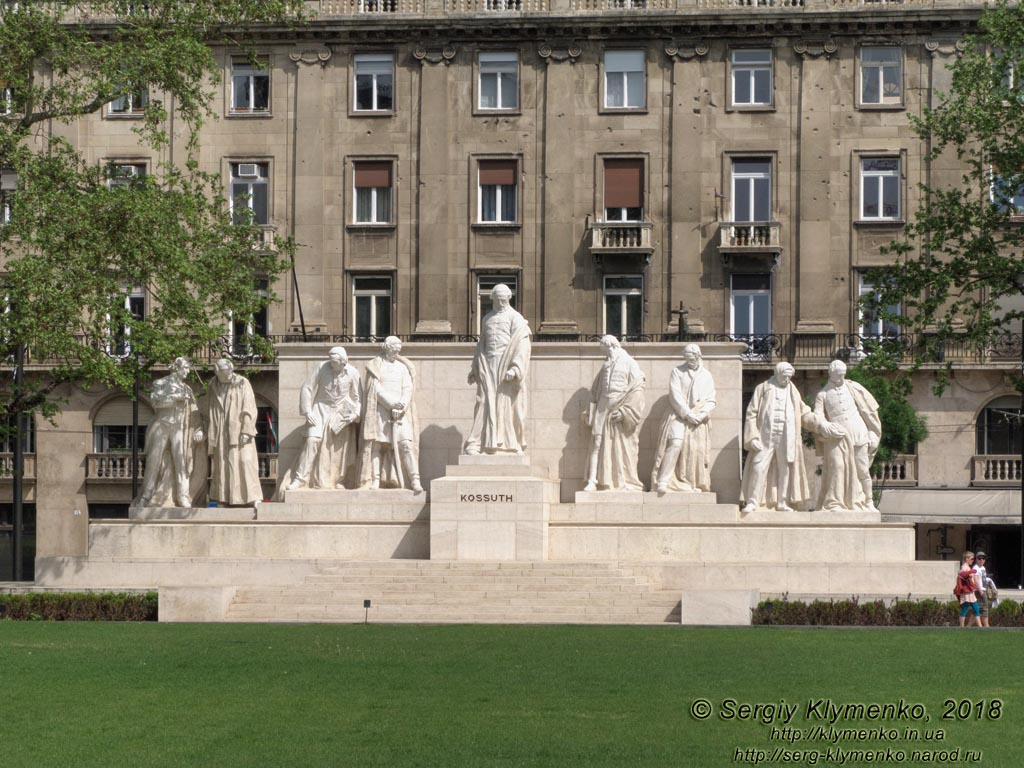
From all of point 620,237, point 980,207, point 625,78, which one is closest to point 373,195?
point 620,237

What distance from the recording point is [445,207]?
60.5 m

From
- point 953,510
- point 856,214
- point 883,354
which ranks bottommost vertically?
point 953,510

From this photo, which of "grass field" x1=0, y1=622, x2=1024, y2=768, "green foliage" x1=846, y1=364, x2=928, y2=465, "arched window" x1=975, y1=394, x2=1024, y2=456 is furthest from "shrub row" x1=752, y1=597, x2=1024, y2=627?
"arched window" x1=975, y1=394, x2=1024, y2=456

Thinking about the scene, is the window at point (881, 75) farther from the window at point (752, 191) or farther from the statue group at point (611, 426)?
the statue group at point (611, 426)

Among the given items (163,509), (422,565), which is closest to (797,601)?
(422,565)

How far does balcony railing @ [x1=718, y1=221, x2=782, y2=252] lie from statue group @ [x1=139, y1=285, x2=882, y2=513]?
22.6 metres

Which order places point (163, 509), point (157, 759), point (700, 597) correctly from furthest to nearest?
point (163, 509) → point (700, 597) → point (157, 759)

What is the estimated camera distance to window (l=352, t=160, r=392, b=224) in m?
60.8

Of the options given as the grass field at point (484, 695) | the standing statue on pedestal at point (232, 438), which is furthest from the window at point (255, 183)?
the grass field at point (484, 695)

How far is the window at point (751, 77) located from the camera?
6031 cm

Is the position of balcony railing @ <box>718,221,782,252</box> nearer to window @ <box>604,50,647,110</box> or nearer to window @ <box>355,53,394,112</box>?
window @ <box>604,50,647,110</box>

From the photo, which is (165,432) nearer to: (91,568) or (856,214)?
(91,568)

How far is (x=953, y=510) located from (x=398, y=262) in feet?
57.4

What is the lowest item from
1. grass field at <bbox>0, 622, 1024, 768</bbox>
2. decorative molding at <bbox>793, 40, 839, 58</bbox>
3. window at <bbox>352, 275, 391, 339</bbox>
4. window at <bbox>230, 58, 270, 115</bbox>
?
grass field at <bbox>0, 622, 1024, 768</bbox>
